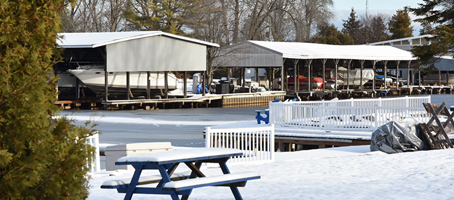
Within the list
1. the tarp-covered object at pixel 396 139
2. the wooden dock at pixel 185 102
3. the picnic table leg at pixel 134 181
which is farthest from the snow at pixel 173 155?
the wooden dock at pixel 185 102

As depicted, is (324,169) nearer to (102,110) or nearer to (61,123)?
(61,123)

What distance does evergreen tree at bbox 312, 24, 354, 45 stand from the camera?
84.1 metres

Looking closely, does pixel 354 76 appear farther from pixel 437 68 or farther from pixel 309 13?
pixel 309 13

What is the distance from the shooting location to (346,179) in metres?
10.4

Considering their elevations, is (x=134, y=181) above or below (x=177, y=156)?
below

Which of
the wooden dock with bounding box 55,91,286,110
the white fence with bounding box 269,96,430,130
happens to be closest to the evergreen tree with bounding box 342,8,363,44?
the wooden dock with bounding box 55,91,286,110

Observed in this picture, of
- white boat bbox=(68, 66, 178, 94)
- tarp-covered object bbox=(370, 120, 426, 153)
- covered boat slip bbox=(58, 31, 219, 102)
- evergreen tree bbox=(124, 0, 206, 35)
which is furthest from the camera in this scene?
evergreen tree bbox=(124, 0, 206, 35)

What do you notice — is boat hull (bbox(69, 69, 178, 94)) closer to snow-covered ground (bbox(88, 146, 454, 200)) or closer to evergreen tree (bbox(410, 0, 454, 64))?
evergreen tree (bbox(410, 0, 454, 64))

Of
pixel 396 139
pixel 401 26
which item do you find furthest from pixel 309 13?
pixel 396 139

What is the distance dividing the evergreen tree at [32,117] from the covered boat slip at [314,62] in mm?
43905

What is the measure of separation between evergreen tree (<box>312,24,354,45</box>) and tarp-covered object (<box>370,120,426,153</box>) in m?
66.5

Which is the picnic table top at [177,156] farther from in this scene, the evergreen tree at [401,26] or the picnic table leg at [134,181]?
the evergreen tree at [401,26]

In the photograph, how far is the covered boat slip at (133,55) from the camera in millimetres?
40500

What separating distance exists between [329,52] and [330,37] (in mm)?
31593
